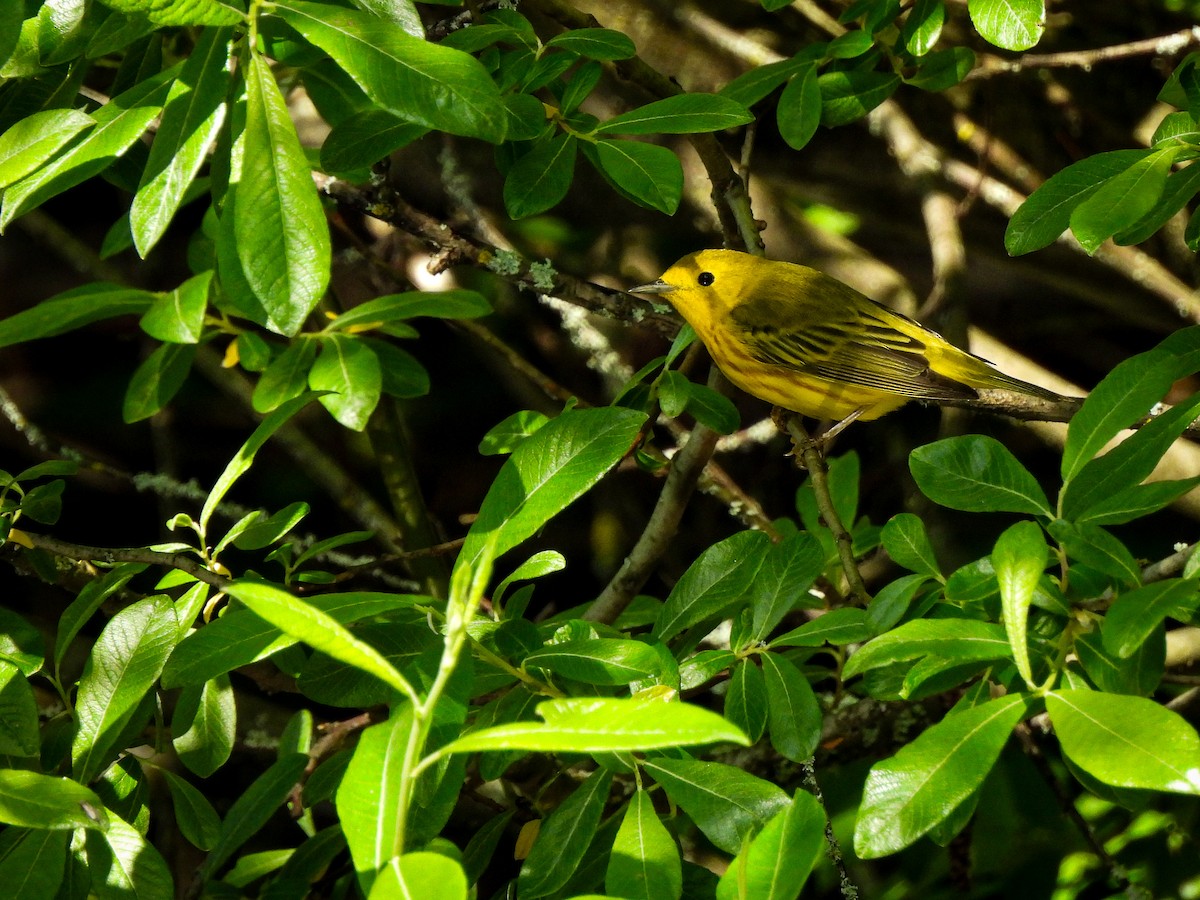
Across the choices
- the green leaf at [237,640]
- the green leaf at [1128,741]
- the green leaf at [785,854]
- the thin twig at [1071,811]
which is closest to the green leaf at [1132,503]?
the green leaf at [1128,741]

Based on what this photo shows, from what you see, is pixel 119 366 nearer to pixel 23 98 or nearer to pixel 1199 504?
pixel 23 98

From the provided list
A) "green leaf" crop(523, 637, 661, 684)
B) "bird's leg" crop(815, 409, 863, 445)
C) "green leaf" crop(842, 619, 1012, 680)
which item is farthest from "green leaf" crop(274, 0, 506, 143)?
"bird's leg" crop(815, 409, 863, 445)

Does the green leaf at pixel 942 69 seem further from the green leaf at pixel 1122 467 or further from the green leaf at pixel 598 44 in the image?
the green leaf at pixel 1122 467

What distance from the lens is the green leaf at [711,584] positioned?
1476mm

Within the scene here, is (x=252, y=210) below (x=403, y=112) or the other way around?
below

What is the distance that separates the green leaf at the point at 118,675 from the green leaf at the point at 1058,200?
1.16 m

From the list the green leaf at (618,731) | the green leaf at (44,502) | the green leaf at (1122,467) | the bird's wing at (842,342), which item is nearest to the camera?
the green leaf at (618,731)

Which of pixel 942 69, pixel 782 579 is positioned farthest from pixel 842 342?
pixel 782 579

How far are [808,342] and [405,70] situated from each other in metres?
1.89

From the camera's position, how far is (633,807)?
1258 mm

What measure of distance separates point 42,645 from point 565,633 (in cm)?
72

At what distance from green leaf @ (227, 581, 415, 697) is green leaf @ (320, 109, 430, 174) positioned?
78cm

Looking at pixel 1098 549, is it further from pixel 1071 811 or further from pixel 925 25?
pixel 1071 811

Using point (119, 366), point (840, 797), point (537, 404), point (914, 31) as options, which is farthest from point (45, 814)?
point (119, 366)
